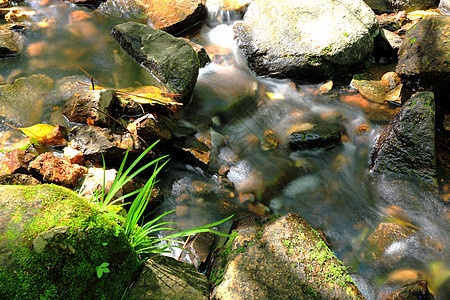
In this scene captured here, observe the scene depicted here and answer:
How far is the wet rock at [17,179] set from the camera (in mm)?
2595

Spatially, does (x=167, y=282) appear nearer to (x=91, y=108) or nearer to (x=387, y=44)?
(x=91, y=108)

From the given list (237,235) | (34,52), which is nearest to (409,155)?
(237,235)

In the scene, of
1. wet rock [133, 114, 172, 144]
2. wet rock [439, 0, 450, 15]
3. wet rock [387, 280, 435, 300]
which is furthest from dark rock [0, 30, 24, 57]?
wet rock [439, 0, 450, 15]

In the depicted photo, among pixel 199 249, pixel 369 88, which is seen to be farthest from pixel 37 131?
pixel 369 88

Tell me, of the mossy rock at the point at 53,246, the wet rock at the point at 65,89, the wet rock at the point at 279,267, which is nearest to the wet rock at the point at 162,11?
the wet rock at the point at 65,89

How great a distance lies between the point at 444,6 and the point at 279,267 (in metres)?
8.77

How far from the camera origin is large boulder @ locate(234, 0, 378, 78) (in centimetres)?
552

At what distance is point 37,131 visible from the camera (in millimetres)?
3641

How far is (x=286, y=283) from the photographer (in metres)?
2.18

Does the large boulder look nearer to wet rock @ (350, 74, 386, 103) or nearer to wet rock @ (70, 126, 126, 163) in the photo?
wet rock @ (350, 74, 386, 103)

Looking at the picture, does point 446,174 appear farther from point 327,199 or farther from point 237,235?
point 237,235

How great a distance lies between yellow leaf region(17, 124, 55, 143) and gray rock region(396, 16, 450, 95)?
6.06 m

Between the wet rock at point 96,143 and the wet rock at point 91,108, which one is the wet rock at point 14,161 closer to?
the wet rock at point 96,143

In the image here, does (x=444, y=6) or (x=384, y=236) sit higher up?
(x=444, y=6)
